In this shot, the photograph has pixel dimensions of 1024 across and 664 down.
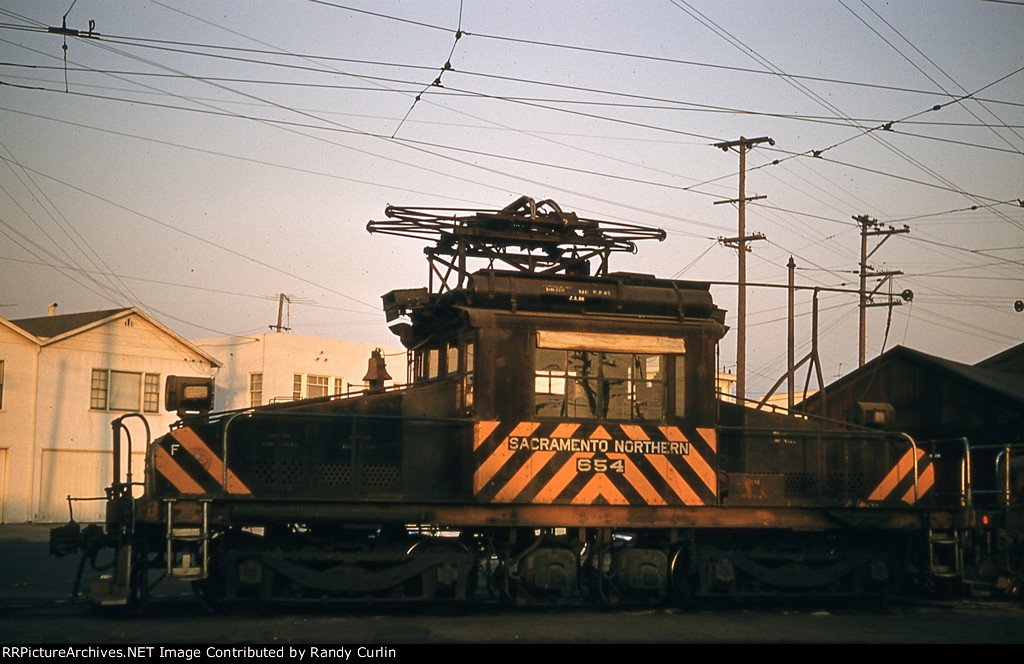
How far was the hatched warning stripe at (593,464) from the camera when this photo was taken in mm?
12450

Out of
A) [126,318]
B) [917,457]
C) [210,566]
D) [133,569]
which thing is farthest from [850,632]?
[126,318]

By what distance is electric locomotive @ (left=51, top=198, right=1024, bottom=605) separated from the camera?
1194cm

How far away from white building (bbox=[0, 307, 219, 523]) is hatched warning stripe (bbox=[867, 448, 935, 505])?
27.4 m

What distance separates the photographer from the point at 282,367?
142 feet

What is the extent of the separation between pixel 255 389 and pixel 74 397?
347 inches

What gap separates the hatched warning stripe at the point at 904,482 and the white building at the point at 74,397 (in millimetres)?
27427

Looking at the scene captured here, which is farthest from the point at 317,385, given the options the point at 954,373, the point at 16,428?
the point at 954,373

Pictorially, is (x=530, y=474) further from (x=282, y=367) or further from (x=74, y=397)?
(x=282, y=367)

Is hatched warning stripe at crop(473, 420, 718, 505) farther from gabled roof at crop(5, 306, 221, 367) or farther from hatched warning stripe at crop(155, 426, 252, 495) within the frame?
gabled roof at crop(5, 306, 221, 367)

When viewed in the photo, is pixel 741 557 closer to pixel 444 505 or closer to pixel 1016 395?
pixel 444 505

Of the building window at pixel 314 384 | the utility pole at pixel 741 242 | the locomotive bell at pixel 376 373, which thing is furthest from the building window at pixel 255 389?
the locomotive bell at pixel 376 373

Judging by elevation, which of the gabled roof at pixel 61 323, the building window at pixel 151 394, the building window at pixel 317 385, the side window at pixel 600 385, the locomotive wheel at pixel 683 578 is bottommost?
the locomotive wheel at pixel 683 578

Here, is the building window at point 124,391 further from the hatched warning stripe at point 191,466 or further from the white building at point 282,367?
the hatched warning stripe at point 191,466
